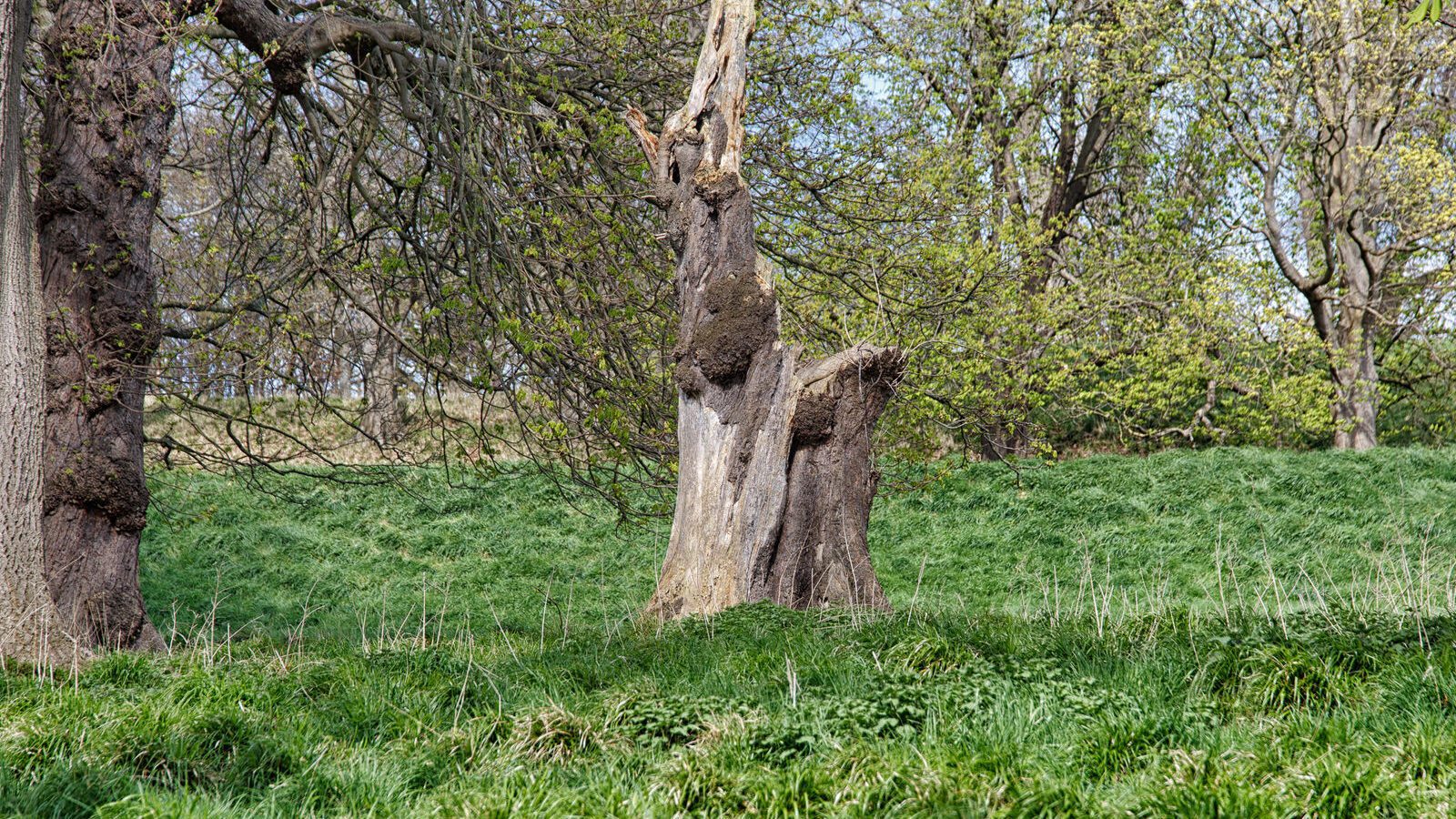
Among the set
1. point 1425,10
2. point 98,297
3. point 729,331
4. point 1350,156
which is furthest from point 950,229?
→ point 1350,156

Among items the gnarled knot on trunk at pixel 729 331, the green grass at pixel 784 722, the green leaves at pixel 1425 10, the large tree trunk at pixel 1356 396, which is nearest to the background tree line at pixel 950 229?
the large tree trunk at pixel 1356 396

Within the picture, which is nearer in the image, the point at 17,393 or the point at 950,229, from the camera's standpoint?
the point at 17,393

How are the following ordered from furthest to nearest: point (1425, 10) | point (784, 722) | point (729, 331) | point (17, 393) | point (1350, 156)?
1. point (1350, 156)
2. point (729, 331)
3. point (17, 393)
4. point (1425, 10)
5. point (784, 722)

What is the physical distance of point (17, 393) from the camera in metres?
5.15

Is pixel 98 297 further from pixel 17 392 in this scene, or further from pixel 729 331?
pixel 729 331

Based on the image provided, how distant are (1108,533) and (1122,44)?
29.0 ft

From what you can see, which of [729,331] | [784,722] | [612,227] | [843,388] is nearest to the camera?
[784,722]

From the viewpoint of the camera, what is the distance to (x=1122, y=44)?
17.5 meters

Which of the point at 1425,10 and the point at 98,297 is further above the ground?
the point at 1425,10

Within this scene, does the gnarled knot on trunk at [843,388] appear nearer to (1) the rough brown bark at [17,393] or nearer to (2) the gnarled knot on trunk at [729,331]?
(2) the gnarled knot on trunk at [729,331]

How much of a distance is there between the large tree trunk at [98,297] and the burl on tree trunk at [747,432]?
3.53 metres

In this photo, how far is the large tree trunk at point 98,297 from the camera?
6.49 meters

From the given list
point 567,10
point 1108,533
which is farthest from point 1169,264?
point 567,10

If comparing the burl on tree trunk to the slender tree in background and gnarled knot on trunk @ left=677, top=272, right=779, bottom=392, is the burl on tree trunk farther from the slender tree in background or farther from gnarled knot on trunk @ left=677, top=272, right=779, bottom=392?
the slender tree in background
